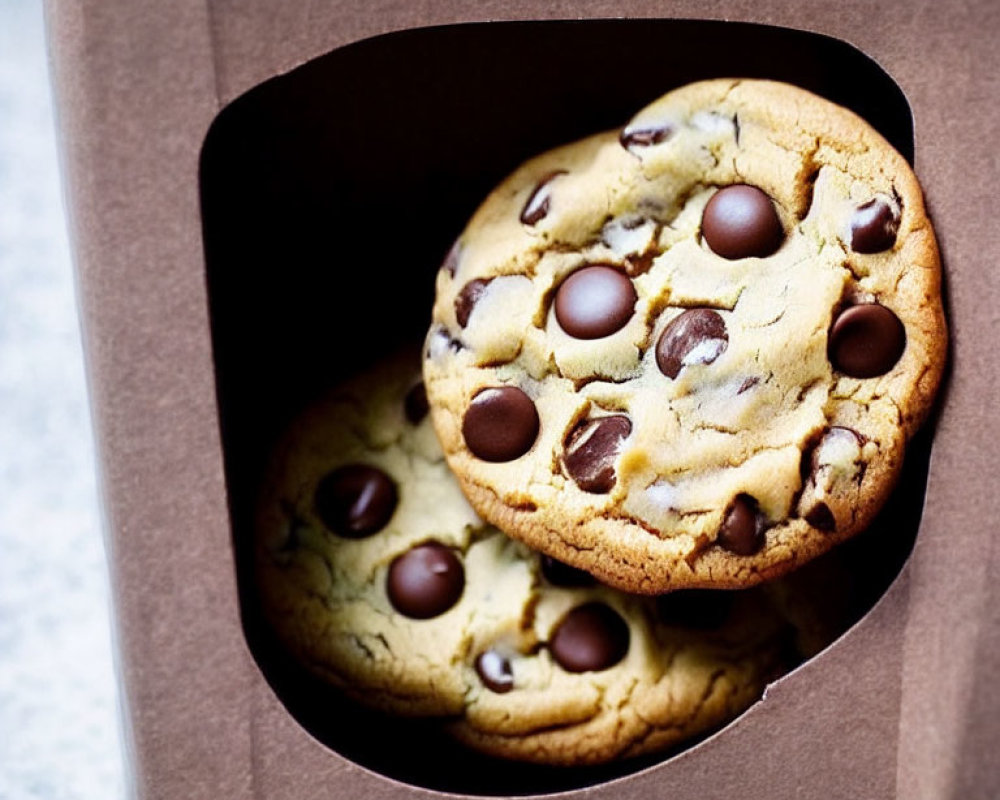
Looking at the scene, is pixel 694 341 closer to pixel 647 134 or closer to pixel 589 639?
pixel 647 134

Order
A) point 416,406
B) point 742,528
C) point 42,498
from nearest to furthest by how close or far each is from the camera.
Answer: point 742,528, point 416,406, point 42,498

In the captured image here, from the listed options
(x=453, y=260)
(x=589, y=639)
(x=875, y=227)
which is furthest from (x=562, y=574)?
(x=875, y=227)

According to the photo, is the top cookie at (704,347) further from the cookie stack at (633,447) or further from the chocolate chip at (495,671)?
the chocolate chip at (495,671)

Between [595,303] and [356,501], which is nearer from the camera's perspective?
[595,303]

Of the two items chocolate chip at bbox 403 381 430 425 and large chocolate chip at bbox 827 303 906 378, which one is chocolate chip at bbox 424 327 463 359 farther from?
large chocolate chip at bbox 827 303 906 378

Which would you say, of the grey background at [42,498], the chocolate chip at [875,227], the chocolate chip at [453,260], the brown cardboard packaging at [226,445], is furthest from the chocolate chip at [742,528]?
the grey background at [42,498]

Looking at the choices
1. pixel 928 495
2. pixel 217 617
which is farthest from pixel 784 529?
pixel 217 617

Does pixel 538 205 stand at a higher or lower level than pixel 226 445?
higher

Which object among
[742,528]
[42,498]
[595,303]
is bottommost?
[42,498]

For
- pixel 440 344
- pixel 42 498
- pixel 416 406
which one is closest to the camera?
pixel 440 344
